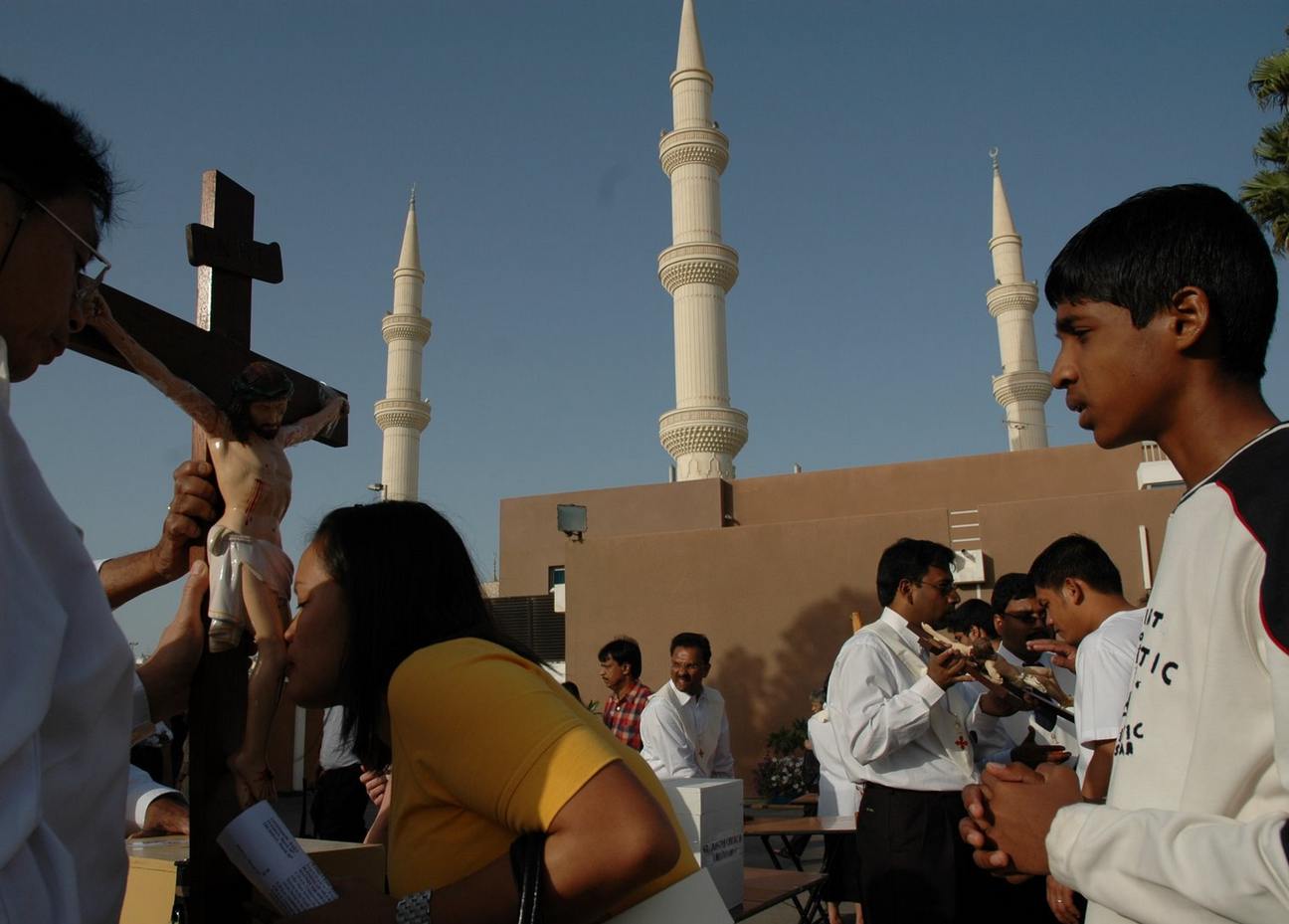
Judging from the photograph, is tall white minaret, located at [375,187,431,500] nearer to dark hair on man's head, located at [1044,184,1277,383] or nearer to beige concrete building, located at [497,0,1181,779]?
beige concrete building, located at [497,0,1181,779]

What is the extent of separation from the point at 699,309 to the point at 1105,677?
26995mm

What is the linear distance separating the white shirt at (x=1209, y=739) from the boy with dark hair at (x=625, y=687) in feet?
19.3

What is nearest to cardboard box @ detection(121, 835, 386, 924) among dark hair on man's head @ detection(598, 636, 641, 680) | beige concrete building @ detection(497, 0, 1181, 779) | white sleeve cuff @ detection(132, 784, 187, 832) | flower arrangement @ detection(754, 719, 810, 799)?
white sleeve cuff @ detection(132, 784, 187, 832)

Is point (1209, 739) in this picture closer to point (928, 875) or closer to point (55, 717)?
point (55, 717)

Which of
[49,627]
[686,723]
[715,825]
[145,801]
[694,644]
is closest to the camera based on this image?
[49,627]

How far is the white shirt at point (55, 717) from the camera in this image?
1132 mm

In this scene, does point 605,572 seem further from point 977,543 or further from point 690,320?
point 690,320

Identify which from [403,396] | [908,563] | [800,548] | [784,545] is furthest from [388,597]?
[403,396]

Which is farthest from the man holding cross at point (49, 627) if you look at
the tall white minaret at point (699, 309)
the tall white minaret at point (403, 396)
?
the tall white minaret at point (403, 396)

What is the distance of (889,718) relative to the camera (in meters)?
3.86

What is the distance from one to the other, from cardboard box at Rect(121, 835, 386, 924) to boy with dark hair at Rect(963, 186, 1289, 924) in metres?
1.33

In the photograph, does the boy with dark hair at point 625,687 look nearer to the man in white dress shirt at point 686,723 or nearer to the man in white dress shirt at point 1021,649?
the man in white dress shirt at point 686,723

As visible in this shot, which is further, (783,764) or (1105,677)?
(783,764)

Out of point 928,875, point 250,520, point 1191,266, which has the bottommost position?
point 928,875
